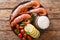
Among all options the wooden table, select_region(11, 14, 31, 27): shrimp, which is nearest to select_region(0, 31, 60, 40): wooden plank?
the wooden table

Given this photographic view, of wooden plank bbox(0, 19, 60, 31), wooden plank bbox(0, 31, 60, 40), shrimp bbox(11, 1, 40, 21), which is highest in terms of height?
shrimp bbox(11, 1, 40, 21)

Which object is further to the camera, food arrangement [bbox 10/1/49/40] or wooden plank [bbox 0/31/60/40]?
wooden plank [bbox 0/31/60/40]

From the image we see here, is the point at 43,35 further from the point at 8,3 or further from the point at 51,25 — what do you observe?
the point at 8,3

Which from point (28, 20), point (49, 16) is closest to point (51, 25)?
point (49, 16)

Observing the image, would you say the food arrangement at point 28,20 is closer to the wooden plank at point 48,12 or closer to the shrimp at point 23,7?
the shrimp at point 23,7

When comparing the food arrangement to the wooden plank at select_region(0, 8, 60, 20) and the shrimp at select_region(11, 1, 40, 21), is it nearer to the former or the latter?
the shrimp at select_region(11, 1, 40, 21)

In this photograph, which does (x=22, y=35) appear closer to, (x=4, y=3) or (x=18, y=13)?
(x=18, y=13)
